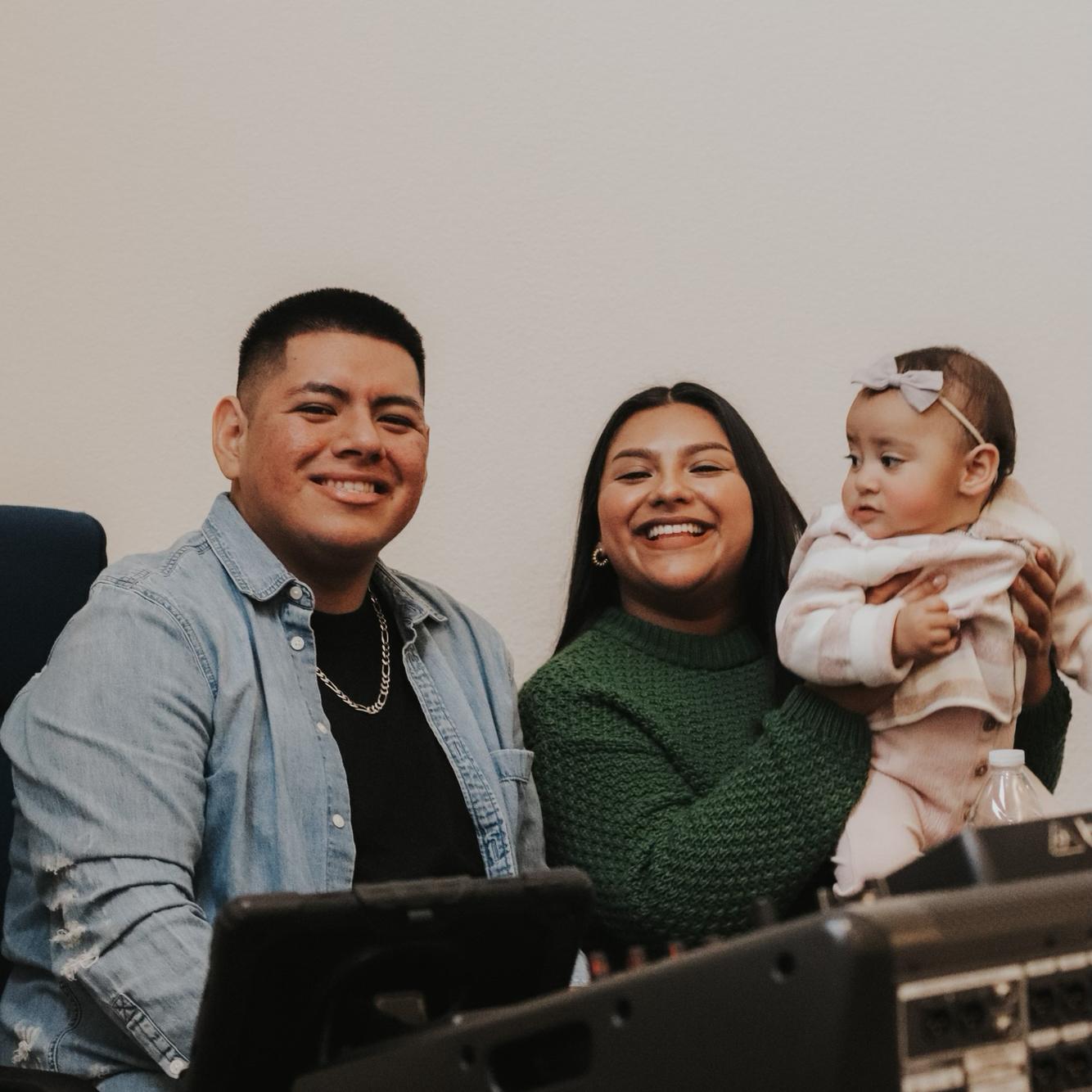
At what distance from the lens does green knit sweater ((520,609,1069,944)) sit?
5.13ft

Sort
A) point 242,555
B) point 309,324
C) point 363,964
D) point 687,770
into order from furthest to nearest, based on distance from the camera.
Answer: point 687,770 < point 309,324 < point 242,555 < point 363,964

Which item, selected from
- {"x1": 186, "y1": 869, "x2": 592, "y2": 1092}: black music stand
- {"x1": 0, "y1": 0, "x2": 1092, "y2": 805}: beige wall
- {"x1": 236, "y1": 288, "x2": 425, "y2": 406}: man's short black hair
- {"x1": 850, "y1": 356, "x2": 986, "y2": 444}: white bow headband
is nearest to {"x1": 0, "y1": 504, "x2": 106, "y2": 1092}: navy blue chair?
{"x1": 236, "y1": 288, "x2": 425, "y2": 406}: man's short black hair

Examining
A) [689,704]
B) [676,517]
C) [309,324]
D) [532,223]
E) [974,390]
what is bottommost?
[689,704]

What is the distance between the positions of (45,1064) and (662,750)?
2.59 ft

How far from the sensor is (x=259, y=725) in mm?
1339

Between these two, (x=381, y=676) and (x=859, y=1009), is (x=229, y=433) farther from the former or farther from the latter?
(x=859, y=1009)

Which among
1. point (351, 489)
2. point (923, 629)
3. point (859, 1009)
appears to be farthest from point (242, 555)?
point (859, 1009)

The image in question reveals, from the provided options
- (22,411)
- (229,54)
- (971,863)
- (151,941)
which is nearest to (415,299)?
(229,54)

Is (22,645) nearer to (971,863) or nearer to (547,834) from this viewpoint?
(547,834)

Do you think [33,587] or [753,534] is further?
[753,534]

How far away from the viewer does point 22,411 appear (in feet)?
6.28

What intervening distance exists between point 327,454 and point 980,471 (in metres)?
0.76

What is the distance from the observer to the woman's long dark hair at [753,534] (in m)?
1.86

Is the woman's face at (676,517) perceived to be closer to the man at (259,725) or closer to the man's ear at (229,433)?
the man at (259,725)
